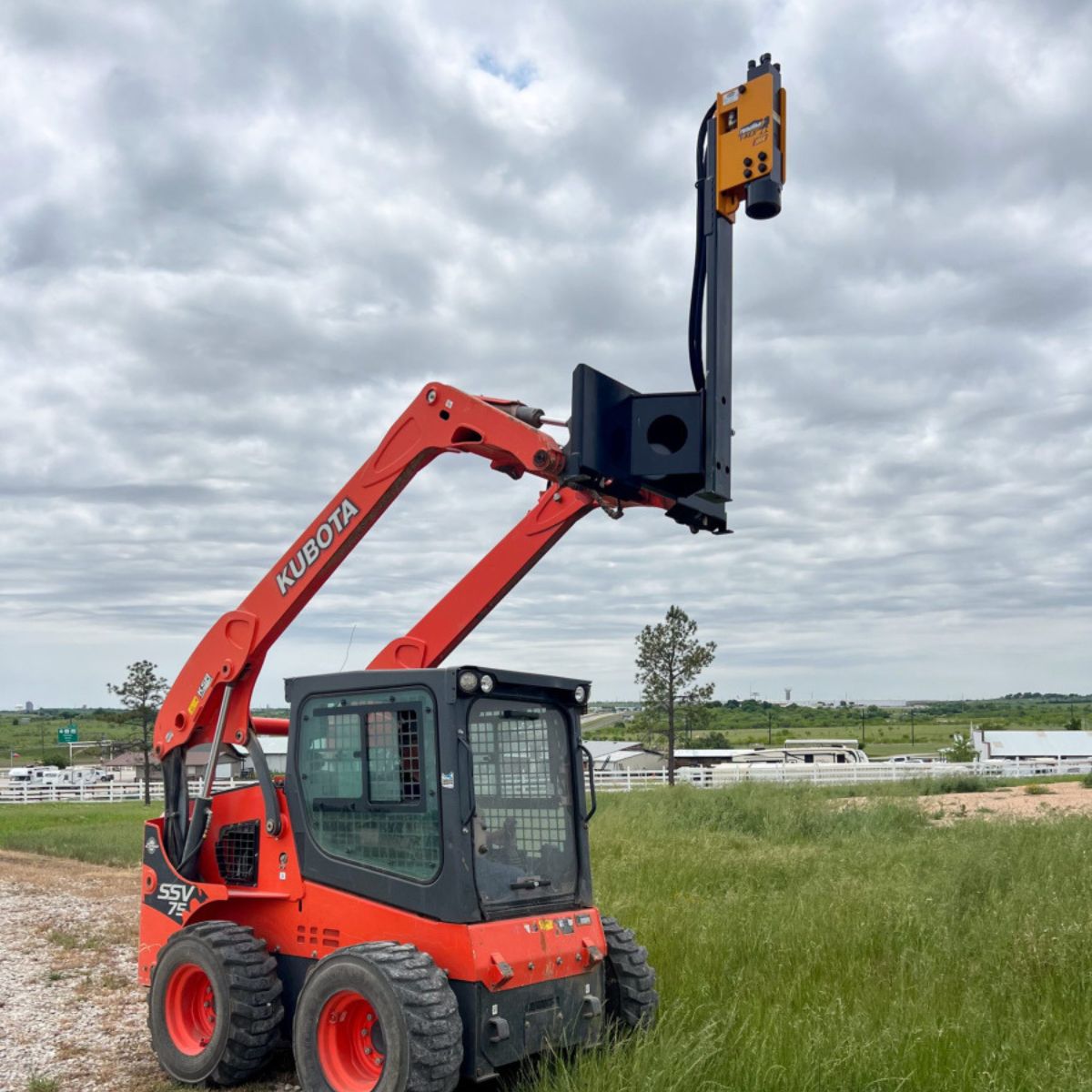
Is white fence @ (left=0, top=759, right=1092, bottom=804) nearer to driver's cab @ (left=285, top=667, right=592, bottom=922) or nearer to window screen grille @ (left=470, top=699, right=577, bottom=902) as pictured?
window screen grille @ (left=470, top=699, right=577, bottom=902)

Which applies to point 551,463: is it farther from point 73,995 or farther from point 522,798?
point 73,995

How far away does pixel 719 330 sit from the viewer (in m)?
5.87

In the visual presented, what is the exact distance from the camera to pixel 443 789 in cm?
624

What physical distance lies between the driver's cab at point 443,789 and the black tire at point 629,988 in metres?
0.37

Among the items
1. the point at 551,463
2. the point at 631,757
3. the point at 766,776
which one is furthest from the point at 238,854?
the point at 631,757

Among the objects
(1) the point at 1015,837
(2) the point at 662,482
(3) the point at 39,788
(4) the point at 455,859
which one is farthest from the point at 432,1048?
(3) the point at 39,788

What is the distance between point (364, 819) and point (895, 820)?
14235mm

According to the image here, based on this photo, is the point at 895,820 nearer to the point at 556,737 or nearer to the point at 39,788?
the point at 556,737

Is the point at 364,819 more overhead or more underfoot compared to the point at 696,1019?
more overhead

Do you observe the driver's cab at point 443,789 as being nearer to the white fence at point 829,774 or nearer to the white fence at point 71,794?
the white fence at point 829,774

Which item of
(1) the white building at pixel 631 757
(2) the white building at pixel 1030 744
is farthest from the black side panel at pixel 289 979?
(2) the white building at pixel 1030 744

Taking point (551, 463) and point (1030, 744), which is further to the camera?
point (1030, 744)

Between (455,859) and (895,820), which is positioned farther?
(895,820)

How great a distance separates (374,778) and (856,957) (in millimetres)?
4605
